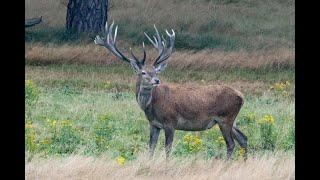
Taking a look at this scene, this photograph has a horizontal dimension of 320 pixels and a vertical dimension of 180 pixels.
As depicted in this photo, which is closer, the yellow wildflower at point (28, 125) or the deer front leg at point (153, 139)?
the deer front leg at point (153, 139)

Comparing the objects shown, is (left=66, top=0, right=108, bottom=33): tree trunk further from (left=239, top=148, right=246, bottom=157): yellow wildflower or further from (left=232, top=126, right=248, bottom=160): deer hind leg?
(left=239, top=148, right=246, bottom=157): yellow wildflower

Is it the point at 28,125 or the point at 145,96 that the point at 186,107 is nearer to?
the point at 145,96

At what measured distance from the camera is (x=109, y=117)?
13.7 meters

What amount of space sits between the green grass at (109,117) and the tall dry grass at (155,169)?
0.79 m

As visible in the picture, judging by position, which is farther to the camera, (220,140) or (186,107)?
(220,140)

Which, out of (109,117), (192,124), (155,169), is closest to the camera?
(155,169)

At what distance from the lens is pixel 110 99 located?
52.1 feet

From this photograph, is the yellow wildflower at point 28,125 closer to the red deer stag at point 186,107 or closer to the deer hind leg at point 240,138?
the red deer stag at point 186,107

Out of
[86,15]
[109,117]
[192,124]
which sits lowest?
[86,15]

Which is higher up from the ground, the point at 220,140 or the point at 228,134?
the point at 228,134

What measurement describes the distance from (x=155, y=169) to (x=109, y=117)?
12.6ft

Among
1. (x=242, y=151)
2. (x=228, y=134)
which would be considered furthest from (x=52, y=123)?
(x=242, y=151)

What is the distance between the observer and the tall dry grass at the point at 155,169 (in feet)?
31.2

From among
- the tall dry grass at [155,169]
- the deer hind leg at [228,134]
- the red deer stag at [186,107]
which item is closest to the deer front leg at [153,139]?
the red deer stag at [186,107]
